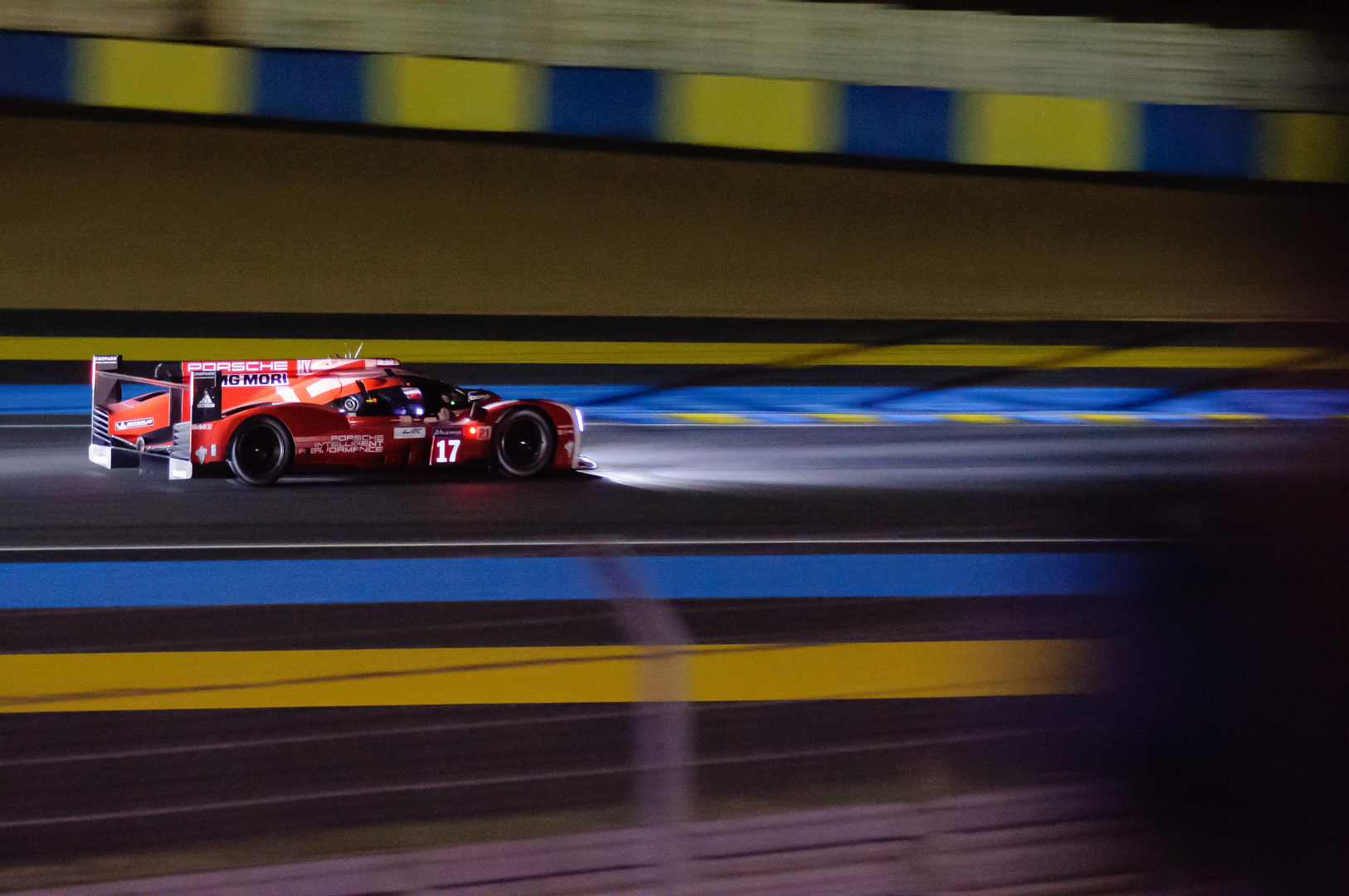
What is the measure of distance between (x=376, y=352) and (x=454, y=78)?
358cm

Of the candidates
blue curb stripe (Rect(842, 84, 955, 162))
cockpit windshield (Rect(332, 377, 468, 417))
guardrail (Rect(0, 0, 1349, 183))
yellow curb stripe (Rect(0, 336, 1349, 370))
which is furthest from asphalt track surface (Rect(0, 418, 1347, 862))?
blue curb stripe (Rect(842, 84, 955, 162))

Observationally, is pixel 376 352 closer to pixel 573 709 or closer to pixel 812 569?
pixel 812 569

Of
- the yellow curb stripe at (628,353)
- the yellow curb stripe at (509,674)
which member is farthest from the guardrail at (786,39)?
the yellow curb stripe at (509,674)

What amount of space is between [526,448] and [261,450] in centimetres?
149

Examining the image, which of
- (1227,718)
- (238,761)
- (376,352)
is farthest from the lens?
(376,352)

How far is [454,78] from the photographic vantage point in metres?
15.1

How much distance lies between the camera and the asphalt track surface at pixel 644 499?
6855 mm

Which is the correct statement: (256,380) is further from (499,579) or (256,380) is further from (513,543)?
(499,579)

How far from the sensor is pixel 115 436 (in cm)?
773

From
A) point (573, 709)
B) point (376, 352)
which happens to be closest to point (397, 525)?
point (573, 709)

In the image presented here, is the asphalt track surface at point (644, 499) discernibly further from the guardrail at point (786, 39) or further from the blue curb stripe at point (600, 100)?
the guardrail at point (786, 39)

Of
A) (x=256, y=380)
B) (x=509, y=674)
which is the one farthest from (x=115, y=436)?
(x=509, y=674)

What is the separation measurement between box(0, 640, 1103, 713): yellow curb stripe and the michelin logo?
2796 mm

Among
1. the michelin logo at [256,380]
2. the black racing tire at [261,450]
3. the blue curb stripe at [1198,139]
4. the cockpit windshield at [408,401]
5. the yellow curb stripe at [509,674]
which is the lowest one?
the yellow curb stripe at [509,674]
